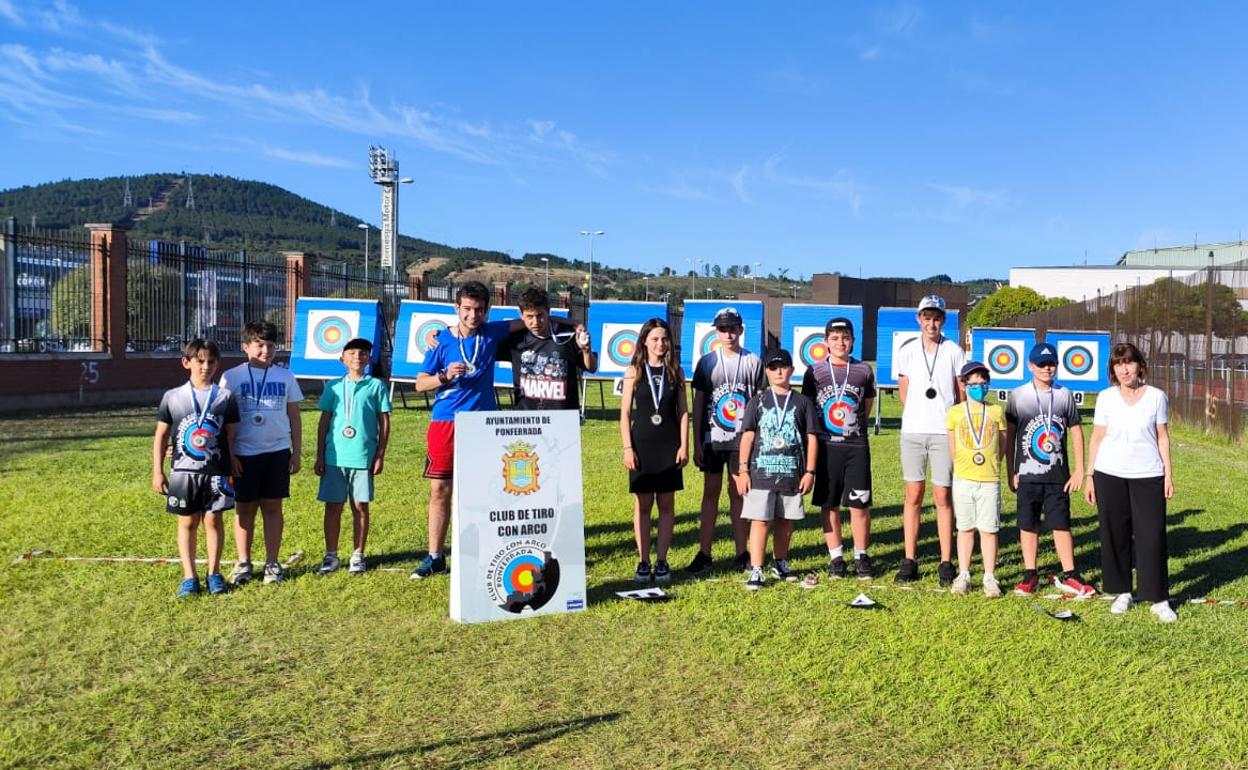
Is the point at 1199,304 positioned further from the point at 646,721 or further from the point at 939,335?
the point at 646,721

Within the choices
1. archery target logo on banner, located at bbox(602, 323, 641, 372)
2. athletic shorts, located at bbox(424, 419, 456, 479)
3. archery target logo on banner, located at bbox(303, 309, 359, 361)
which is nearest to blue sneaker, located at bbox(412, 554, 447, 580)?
athletic shorts, located at bbox(424, 419, 456, 479)

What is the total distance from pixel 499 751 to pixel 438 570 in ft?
9.57

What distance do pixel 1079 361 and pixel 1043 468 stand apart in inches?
637

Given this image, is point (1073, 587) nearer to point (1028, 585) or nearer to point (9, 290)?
point (1028, 585)

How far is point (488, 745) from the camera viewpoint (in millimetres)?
3879

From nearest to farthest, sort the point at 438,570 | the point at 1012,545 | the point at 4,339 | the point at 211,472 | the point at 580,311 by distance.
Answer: the point at 211,472 < the point at 438,570 < the point at 1012,545 < the point at 4,339 < the point at 580,311

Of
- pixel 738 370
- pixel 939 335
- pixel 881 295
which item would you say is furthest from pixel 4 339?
pixel 881 295

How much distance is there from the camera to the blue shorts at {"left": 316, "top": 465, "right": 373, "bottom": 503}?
667cm

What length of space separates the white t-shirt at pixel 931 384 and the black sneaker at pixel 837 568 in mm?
1044

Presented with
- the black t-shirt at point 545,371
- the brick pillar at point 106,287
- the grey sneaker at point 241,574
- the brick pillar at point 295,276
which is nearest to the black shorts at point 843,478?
the black t-shirt at point 545,371

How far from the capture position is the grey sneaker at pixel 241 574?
6309 mm

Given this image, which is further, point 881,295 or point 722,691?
point 881,295

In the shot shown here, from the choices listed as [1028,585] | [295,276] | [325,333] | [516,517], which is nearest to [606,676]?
[516,517]

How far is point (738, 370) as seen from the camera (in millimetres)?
7059
